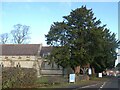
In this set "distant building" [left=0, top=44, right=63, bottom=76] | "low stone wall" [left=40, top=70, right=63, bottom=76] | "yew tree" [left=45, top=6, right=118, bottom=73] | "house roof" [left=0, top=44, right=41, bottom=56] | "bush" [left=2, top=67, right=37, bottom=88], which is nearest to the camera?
"bush" [left=2, top=67, right=37, bottom=88]

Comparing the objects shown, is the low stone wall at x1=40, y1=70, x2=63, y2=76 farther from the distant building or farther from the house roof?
the house roof

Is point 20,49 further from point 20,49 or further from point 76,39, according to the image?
point 76,39

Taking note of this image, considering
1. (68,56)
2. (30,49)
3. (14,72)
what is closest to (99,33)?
(68,56)

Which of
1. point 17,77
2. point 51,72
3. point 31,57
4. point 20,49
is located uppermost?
point 20,49

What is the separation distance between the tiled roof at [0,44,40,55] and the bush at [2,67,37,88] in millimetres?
59657

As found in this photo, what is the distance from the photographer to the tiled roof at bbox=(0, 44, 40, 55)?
91375 mm

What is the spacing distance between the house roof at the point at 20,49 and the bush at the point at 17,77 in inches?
2349

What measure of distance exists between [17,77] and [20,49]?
2557 inches

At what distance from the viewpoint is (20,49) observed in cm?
9281

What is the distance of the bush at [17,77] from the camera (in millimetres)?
26531

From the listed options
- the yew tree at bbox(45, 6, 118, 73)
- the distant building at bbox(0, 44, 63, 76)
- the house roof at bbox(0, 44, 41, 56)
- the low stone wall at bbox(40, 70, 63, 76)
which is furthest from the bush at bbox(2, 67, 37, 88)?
the house roof at bbox(0, 44, 41, 56)

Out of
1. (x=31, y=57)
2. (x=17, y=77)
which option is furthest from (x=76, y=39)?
(x=17, y=77)

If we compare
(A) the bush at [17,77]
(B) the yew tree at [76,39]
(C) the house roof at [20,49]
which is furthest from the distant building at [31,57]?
(A) the bush at [17,77]

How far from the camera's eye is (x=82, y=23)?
228ft
